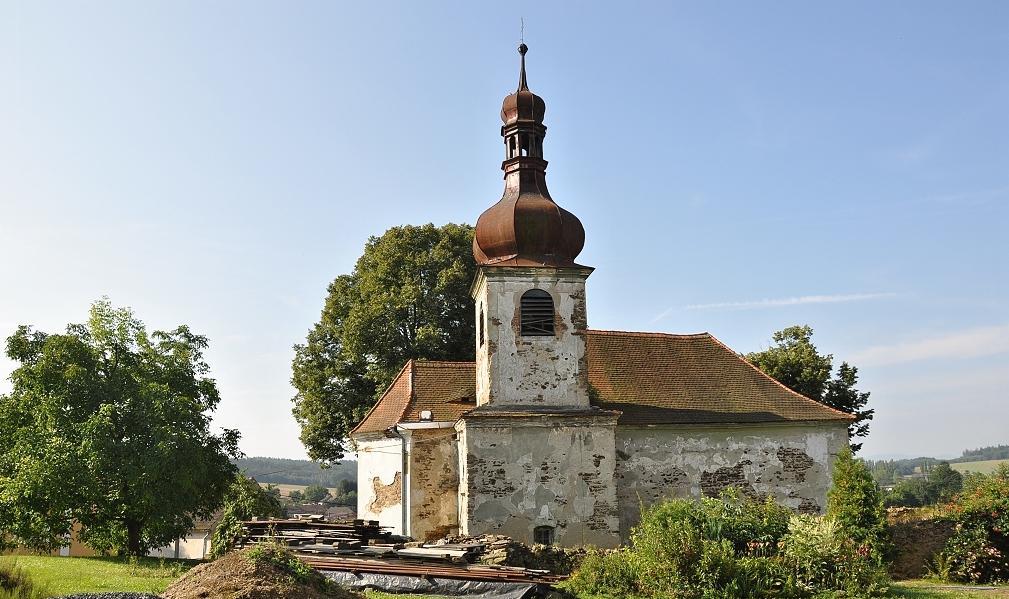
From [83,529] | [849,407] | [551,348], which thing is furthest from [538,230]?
[849,407]

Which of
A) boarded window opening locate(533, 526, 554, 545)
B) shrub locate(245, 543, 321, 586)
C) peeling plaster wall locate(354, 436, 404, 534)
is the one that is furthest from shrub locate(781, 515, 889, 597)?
peeling plaster wall locate(354, 436, 404, 534)

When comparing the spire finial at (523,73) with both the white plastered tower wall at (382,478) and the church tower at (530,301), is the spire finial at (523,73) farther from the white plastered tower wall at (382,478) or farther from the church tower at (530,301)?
the white plastered tower wall at (382,478)

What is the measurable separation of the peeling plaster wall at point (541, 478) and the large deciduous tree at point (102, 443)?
27.3 ft

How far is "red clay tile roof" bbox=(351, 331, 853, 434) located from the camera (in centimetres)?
2302

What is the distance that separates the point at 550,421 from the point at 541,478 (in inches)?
55.9

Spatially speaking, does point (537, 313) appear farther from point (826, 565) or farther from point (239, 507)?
point (239, 507)

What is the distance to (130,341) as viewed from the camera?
2448 cm

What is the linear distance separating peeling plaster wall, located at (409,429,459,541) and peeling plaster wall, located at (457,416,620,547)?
70.6 inches

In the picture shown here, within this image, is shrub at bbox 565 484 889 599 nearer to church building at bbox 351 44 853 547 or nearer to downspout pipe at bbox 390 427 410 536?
church building at bbox 351 44 853 547

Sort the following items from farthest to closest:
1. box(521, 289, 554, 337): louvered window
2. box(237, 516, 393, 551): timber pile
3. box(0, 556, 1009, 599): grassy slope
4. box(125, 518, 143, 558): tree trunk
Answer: box(125, 518, 143, 558): tree trunk < box(521, 289, 554, 337): louvered window < box(237, 516, 393, 551): timber pile < box(0, 556, 1009, 599): grassy slope

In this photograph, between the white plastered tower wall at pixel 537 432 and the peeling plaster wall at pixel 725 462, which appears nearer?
the white plastered tower wall at pixel 537 432

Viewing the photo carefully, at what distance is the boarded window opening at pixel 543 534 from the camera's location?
20.2 m

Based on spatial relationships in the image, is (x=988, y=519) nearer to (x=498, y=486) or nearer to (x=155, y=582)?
(x=498, y=486)

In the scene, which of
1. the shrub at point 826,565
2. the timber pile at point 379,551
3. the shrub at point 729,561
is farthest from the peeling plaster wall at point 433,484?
the shrub at point 826,565
